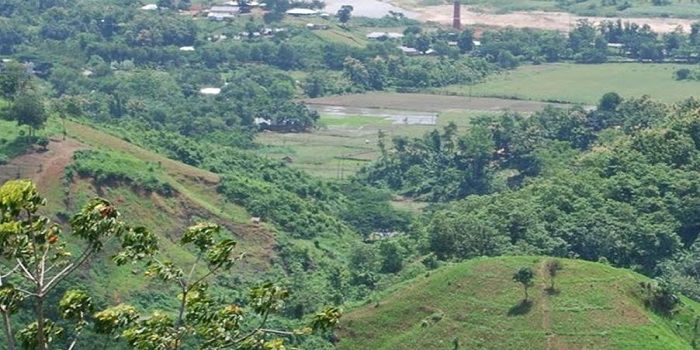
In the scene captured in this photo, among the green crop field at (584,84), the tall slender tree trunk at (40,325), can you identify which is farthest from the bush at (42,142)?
the green crop field at (584,84)

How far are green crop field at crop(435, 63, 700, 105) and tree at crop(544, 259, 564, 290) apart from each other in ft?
141

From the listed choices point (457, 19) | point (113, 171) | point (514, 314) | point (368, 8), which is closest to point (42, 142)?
point (113, 171)

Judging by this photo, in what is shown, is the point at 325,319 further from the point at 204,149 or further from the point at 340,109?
the point at 340,109

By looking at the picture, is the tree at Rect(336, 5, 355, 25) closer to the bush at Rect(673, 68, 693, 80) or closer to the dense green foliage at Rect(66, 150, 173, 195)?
the bush at Rect(673, 68, 693, 80)

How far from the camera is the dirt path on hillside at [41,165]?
44.2 m

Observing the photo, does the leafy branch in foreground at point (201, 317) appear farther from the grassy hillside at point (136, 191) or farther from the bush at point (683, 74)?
the bush at point (683, 74)

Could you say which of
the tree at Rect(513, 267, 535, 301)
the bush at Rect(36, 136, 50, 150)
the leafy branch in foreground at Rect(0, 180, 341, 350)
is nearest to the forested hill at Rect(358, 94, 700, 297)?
the tree at Rect(513, 267, 535, 301)

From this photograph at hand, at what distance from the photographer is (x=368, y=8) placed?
11688 centimetres

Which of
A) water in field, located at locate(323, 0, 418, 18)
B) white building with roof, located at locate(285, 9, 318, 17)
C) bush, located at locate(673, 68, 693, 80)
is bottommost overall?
bush, located at locate(673, 68, 693, 80)

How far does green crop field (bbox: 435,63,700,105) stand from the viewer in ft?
271

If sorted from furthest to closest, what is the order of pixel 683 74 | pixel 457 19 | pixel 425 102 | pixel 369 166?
pixel 457 19 → pixel 683 74 → pixel 425 102 → pixel 369 166

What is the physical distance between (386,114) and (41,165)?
3850 centimetres

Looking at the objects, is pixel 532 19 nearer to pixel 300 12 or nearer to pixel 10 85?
pixel 300 12

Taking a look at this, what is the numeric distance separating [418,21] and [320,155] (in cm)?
4526
